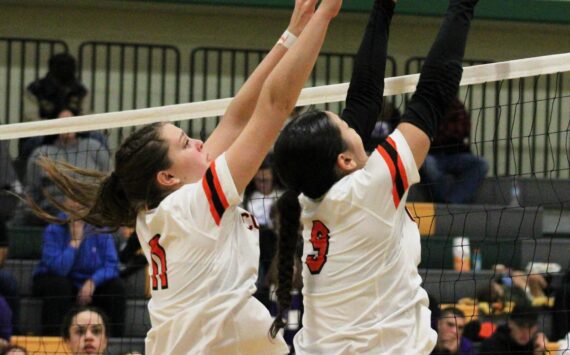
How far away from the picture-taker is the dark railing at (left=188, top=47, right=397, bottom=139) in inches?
441

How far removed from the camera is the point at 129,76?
449 inches

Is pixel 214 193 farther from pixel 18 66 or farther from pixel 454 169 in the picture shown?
pixel 18 66

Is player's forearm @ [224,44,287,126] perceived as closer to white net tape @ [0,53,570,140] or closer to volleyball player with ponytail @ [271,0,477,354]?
volleyball player with ponytail @ [271,0,477,354]

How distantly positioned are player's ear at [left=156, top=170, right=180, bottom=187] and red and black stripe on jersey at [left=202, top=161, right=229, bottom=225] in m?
0.25

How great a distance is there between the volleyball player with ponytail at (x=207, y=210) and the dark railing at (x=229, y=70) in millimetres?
7079

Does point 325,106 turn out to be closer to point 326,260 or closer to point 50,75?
point 50,75

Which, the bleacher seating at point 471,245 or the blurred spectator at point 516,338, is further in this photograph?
the bleacher seating at point 471,245

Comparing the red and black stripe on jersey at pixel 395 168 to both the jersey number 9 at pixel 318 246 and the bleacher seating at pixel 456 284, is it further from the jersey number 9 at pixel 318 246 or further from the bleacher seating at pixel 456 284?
the bleacher seating at pixel 456 284

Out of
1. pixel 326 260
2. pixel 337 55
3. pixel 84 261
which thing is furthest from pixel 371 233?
pixel 337 55

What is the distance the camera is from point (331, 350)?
3.63 m

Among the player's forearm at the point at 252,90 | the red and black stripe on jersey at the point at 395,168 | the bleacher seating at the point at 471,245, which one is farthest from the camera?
the bleacher seating at the point at 471,245

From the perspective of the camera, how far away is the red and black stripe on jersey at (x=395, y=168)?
11.5ft

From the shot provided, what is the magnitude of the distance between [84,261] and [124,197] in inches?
172

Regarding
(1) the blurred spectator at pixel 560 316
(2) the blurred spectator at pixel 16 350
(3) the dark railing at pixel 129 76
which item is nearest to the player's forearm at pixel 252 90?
(2) the blurred spectator at pixel 16 350
